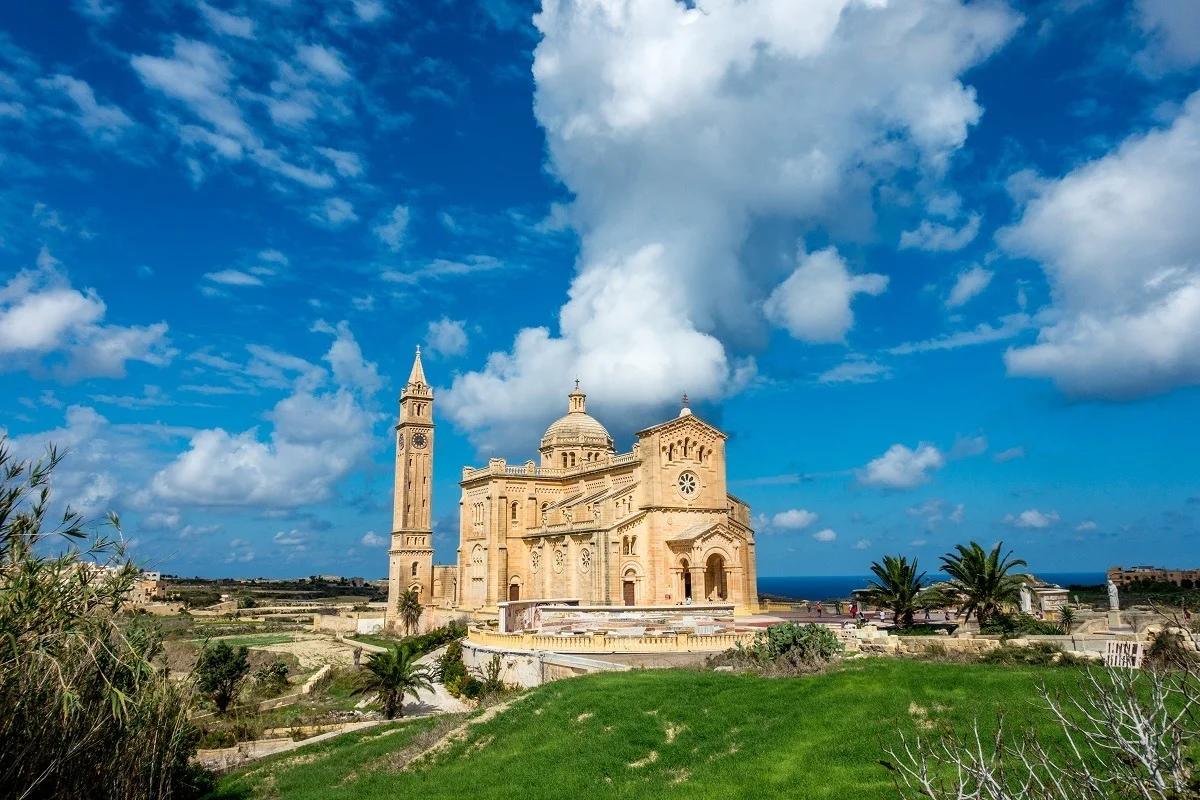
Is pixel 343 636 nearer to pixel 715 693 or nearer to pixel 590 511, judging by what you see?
pixel 590 511

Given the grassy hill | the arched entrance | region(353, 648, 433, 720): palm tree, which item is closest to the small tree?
region(353, 648, 433, 720): palm tree

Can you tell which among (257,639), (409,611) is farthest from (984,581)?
(257,639)

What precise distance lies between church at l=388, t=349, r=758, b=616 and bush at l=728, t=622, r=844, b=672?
16.1 m

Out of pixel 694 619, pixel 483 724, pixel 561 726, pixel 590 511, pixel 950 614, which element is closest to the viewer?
pixel 561 726

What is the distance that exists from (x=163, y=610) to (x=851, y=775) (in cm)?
8826

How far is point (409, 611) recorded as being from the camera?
56312 millimetres

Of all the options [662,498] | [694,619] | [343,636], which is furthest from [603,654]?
[343,636]

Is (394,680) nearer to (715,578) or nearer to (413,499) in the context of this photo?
(715,578)

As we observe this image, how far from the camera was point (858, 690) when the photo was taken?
615 inches

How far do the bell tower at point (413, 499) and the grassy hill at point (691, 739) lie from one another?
1585 inches

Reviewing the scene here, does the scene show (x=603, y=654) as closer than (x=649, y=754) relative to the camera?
No

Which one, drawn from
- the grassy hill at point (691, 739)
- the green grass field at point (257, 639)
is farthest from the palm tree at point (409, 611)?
the grassy hill at point (691, 739)

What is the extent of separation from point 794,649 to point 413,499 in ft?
147

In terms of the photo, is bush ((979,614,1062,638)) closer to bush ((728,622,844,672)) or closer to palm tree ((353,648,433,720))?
bush ((728,622,844,672))
